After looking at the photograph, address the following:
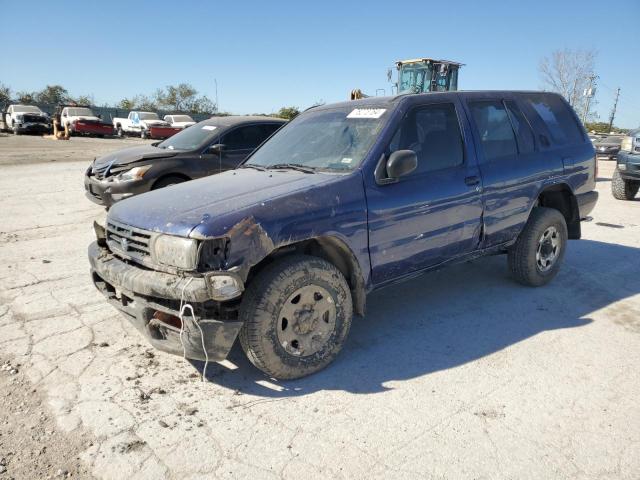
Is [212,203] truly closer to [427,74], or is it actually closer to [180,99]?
[427,74]

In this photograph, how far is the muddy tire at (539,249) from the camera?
175 inches

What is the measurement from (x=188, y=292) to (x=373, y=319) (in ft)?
6.15

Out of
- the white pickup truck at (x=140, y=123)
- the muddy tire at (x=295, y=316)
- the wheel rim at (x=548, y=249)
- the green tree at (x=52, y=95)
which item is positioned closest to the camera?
the muddy tire at (x=295, y=316)

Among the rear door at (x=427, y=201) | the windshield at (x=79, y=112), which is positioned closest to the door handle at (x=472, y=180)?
the rear door at (x=427, y=201)

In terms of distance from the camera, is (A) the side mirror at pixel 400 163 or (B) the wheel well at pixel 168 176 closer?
(A) the side mirror at pixel 400 163

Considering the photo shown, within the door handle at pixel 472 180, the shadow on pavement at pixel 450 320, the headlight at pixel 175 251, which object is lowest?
the shadow on pavement at pixel 450 320

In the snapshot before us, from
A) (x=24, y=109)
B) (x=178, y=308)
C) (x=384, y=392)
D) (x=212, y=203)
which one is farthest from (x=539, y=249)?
(x=24, y=109)

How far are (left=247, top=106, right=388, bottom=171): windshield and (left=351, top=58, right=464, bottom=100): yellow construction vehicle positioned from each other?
14.3 m

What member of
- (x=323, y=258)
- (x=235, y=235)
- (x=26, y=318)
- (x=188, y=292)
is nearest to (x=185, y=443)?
(x=188, y=292)

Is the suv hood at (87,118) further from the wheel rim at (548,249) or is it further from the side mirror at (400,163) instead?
the side mirror at (400,163)

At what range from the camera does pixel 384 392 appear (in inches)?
115

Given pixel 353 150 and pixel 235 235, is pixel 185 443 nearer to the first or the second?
pixel 235 235

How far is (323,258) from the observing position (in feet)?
10.8

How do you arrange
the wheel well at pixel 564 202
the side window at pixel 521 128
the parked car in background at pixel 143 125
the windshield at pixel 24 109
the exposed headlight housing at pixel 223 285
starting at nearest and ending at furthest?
the exposed headlight housing at pixel 223 285 < the side window at pixel 521 128 < the wheel well at pixel 564 202 < the parked car in background at pixel 143 125 < the windshield at pixel 24 109
